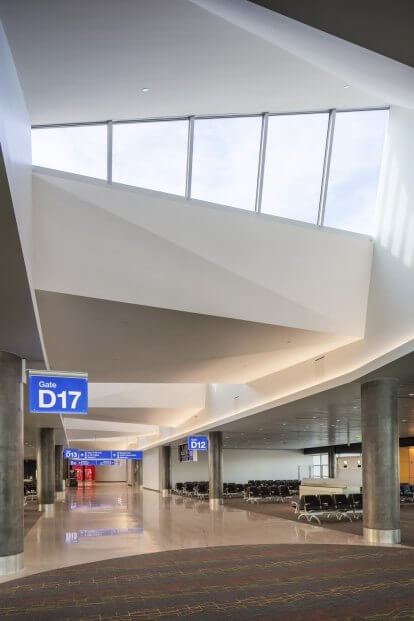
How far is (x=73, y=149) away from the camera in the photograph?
1277cm

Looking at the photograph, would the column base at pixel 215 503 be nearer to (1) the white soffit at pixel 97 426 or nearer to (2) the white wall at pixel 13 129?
(1) the white soffit at pixel 97 426

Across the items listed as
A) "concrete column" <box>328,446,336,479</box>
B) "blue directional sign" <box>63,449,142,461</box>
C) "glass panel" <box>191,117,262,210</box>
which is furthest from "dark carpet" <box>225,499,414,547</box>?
"blue directional sign" <box>63,449,142,461</box>

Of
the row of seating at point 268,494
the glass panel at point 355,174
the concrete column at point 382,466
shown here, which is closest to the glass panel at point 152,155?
the glass panel at point 355,174

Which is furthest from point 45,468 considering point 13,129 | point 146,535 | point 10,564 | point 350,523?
point 13,129

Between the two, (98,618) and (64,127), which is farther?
(64,127)

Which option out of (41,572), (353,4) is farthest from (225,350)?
(353,4)

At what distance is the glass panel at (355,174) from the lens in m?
16.2

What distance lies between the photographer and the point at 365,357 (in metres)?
16.5

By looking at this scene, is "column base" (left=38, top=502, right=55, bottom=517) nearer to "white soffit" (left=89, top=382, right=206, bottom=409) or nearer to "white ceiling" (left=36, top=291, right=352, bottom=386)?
"white soffit" (left=89, top=382, right=206, bottom=409)

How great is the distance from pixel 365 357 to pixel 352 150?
18.2 feet

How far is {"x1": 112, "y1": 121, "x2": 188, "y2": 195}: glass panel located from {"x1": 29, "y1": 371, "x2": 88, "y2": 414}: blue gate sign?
4469 millimetres

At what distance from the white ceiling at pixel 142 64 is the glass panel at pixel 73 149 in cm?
58

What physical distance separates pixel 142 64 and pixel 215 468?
93.8 ft

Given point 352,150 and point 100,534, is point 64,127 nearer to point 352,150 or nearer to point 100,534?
point 352,150
